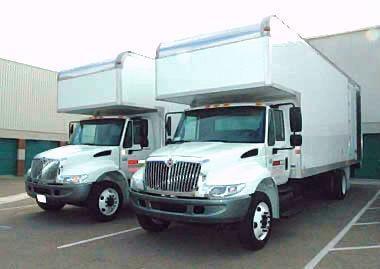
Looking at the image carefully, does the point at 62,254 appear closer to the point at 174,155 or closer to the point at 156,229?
the point at 156,229

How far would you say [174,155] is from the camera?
643 centimetres

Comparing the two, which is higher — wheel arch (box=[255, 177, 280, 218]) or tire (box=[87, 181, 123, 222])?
wheel arch (box=[255, 177, 280, 218])

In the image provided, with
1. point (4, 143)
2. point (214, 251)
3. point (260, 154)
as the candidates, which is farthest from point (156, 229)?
point (4, 143)

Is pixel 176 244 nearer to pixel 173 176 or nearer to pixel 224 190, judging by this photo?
pixel 173 176

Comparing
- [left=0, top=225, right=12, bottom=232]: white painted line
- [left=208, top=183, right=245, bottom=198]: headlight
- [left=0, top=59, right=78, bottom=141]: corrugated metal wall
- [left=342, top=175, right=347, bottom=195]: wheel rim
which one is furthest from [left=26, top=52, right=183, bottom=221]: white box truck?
[left=0, top=59, right=78, bottom=141]: corrugated metal wall

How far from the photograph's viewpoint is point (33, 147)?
84.8 feet

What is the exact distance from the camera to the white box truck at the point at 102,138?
830 cm

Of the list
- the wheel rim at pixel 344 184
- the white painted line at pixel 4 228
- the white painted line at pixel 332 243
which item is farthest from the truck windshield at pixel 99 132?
the wheel rim at pixel 344 184

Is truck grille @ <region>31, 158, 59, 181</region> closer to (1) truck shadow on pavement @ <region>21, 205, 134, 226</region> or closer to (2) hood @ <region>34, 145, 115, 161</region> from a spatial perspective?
(2) hood @ <region>34, 145, 115, 161</region>

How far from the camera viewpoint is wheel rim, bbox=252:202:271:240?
6.20 meters

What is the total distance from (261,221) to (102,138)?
4.84 meters

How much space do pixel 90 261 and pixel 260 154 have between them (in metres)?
3.28

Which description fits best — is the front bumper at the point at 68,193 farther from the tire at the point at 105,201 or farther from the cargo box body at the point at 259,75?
the cargo box body at the point at 259,75

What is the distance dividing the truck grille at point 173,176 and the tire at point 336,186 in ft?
22.6
